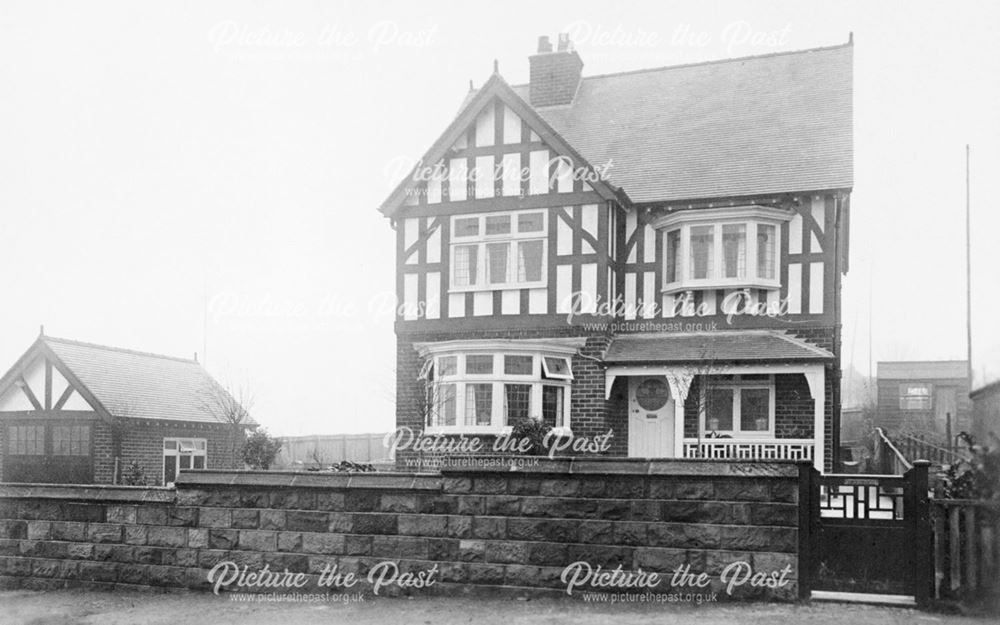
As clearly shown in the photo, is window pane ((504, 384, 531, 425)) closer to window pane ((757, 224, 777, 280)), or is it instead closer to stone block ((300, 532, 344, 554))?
window pane ((757, 224, 777, 280))

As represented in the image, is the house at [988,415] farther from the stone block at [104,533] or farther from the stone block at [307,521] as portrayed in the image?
the stone block at [104,533]

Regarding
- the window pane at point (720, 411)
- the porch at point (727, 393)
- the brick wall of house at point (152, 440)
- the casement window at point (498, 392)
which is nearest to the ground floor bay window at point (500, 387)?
the casement window at point (498, 392)

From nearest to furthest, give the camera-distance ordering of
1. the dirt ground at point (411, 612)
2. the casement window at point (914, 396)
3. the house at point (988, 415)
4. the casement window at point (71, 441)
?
the dirt ground at point (411, 612), the house at point (988, 415), the casement window at point (71, 441), the casement window at point (914, 396)

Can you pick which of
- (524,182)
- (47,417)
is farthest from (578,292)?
(47,417)

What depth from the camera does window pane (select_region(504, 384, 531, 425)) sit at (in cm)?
1855

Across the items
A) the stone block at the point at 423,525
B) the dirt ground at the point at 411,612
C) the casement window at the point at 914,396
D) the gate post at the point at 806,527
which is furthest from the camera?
the casement window at the point at 914,396

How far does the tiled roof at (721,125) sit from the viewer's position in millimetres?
18875

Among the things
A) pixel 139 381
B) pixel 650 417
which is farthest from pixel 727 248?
pixel 139 381

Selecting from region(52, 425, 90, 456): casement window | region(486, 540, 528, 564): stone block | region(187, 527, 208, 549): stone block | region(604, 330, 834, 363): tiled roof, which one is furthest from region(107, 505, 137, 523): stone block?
region(52, 425, 90, 456): casement window

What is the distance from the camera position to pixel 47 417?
27.1 metres

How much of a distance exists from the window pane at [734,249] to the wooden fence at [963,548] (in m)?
11.4

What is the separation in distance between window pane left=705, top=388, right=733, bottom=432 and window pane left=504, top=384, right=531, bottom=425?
12.6 feet

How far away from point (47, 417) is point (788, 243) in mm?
22392

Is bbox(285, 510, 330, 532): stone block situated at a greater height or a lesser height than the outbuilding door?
greater
